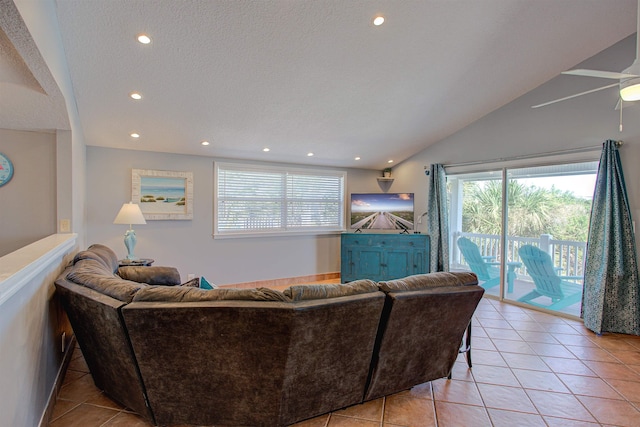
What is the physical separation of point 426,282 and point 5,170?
3675 mm

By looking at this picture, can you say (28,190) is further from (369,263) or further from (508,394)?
(369,263)

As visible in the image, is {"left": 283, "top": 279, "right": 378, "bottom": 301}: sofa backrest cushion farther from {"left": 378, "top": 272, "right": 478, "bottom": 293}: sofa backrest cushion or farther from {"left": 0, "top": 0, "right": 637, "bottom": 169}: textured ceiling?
{"left": 0, "top": 0, "right": 637, "bottom": 169}: textured ceiling

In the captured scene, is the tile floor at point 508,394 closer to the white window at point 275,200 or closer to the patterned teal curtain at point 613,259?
the patterned teal curtain at point 613,259

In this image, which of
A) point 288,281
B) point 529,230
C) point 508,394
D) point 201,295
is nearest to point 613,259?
point 529,230

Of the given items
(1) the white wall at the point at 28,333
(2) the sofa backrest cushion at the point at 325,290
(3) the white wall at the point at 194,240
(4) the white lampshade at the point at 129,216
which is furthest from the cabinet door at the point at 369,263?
(1) the white wall at the point at 28,333

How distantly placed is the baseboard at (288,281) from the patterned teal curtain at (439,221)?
185 centimetres

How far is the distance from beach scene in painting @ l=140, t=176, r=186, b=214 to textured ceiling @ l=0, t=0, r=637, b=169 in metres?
0.47

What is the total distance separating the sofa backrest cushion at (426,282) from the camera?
1.92 metres

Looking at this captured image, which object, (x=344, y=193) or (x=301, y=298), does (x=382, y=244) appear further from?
(x=301, y=298)

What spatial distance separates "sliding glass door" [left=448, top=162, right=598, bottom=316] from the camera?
3.86m

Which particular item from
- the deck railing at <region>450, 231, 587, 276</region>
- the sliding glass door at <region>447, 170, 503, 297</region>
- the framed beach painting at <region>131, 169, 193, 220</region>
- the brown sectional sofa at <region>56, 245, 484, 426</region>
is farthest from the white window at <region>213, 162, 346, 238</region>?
the brown sectional sofa at <region>56, 245, 484, 426</region>

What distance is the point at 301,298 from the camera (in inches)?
65.9

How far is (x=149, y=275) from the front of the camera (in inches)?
125

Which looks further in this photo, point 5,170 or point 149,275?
point 149,275
